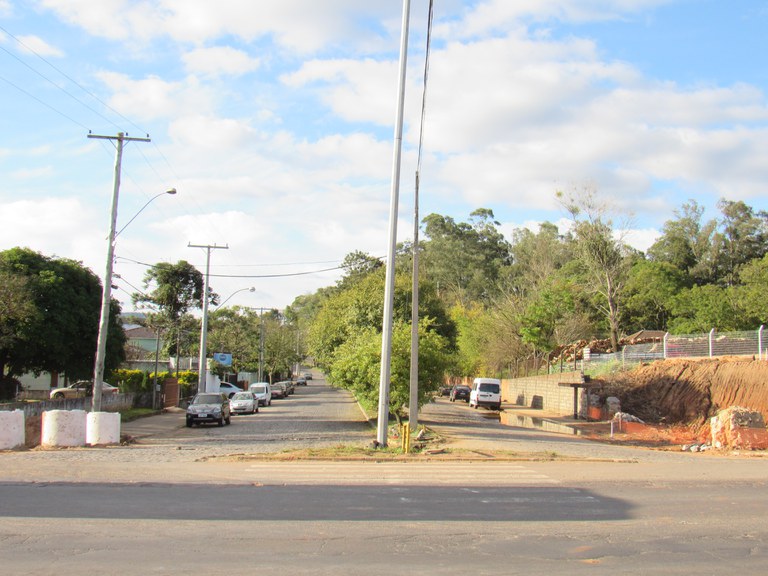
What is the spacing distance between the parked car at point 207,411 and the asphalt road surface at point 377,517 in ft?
49.2

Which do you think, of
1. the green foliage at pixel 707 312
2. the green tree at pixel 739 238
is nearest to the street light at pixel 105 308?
the green foliage at pixel 707 312

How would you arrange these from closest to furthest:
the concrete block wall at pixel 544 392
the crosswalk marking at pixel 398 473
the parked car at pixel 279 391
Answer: the crosswalk marking at pixel 398 473, the concrete block wall at pixel 544 392, the parked car at pixel 279 391

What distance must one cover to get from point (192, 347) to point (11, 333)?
35.5 meters

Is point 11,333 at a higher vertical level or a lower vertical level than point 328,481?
higher

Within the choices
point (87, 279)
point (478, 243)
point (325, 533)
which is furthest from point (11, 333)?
point (478, 243)

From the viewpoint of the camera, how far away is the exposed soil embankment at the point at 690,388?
101 ft

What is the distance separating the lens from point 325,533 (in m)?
9.21

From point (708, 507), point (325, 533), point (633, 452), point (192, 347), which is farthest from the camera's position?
point (192, 347)

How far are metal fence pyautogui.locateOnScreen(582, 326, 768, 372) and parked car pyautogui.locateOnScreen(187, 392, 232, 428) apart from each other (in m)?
21.1

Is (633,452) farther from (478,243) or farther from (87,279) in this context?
(478,243)

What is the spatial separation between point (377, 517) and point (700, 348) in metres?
29.3

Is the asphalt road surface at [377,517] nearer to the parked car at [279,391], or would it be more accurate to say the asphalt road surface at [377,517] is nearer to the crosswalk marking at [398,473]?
the crosswalk marking at [398,473]

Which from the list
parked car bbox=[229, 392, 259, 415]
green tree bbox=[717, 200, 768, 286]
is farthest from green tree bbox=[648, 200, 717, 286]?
parked car bbox=[229, 392, 259, 415]

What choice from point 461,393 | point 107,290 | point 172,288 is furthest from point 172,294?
point 107,290
